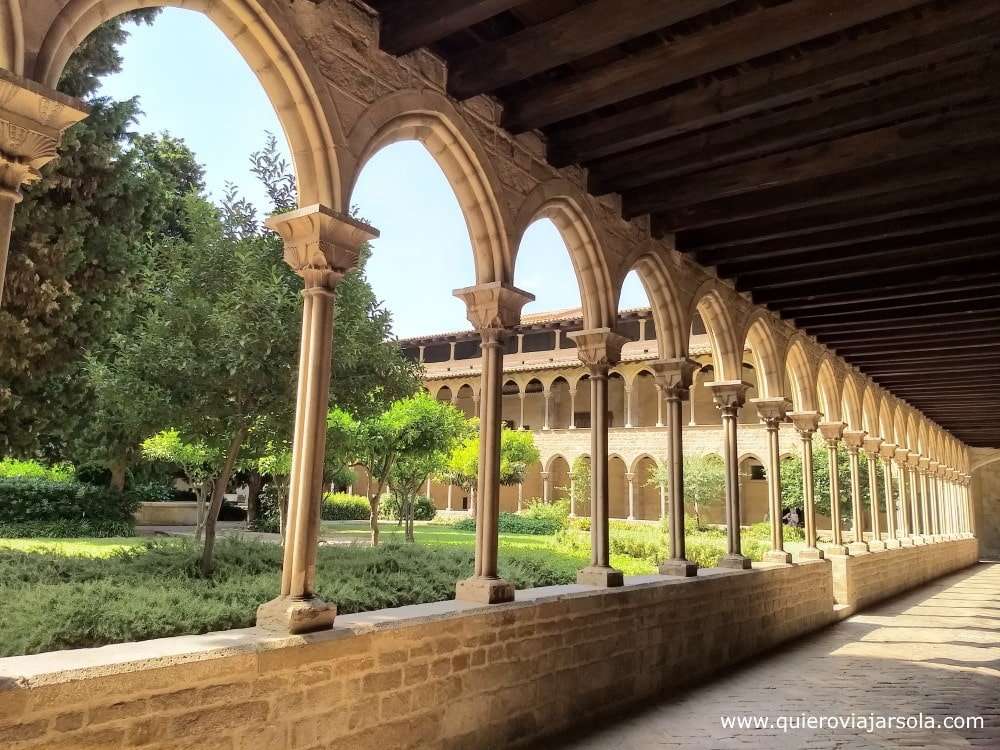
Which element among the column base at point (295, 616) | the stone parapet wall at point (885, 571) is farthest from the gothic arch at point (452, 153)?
the stone parapet wall at point (885, 571)

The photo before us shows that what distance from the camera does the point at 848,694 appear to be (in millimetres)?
5875

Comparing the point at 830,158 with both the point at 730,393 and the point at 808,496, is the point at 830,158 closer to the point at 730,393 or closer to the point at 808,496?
the point at 730,393

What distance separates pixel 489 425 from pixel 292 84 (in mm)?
2292

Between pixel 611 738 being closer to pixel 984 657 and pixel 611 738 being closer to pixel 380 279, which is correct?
pixel 984 657

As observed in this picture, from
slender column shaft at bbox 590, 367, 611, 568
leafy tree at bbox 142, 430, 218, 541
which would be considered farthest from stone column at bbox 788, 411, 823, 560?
leafy tree at bbox 142, 430, 218, 541

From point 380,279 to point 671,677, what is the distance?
557 cm

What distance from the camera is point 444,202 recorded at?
1538 cm

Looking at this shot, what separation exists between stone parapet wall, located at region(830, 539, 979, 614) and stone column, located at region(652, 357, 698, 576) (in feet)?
16.0

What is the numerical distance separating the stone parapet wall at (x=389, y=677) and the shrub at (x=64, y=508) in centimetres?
1209


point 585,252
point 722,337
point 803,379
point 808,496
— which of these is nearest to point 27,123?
point 585,252

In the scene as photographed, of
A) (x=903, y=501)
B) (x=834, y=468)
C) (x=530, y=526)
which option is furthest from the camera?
(x=530, y=526)

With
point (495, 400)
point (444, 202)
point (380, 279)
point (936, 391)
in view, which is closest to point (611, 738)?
point (495, 400)

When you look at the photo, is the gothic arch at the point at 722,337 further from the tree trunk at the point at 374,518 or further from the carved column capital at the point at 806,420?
the tree trunk at the point at 374,518

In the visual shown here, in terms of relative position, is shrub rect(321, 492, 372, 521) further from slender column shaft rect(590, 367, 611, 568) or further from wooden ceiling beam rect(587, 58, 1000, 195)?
wooden ceiling beam rect(587, 58, 1000, 195)
